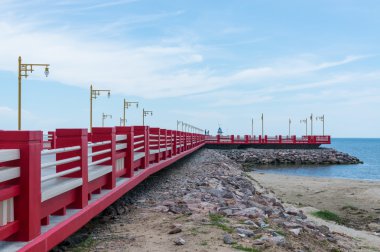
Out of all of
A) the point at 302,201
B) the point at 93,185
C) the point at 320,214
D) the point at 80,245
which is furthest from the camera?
the point at 302,201

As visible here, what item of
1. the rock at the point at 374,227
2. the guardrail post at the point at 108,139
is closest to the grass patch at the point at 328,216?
the rock at the point at 374,227

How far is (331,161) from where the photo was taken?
58750 millimetres

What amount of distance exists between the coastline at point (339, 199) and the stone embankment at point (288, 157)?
24408mm

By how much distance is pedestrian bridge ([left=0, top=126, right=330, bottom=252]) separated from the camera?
506 cm

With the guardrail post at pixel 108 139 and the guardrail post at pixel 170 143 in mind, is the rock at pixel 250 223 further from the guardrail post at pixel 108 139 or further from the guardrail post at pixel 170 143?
the guardrail post at pixel 170 143

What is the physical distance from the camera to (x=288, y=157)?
2285 inches

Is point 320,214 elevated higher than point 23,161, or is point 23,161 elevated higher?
point 23,161

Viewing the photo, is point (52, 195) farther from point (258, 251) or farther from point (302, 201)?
point (302, 201)

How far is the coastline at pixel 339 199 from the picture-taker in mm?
18066

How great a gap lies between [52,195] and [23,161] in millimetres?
947

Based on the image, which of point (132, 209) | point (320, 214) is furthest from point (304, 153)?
point (132, 209)

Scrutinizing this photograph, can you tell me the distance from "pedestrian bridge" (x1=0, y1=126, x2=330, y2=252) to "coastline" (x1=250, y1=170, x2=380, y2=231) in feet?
31.8

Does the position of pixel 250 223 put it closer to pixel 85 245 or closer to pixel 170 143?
pixel 85 245

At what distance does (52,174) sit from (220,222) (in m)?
3.37
